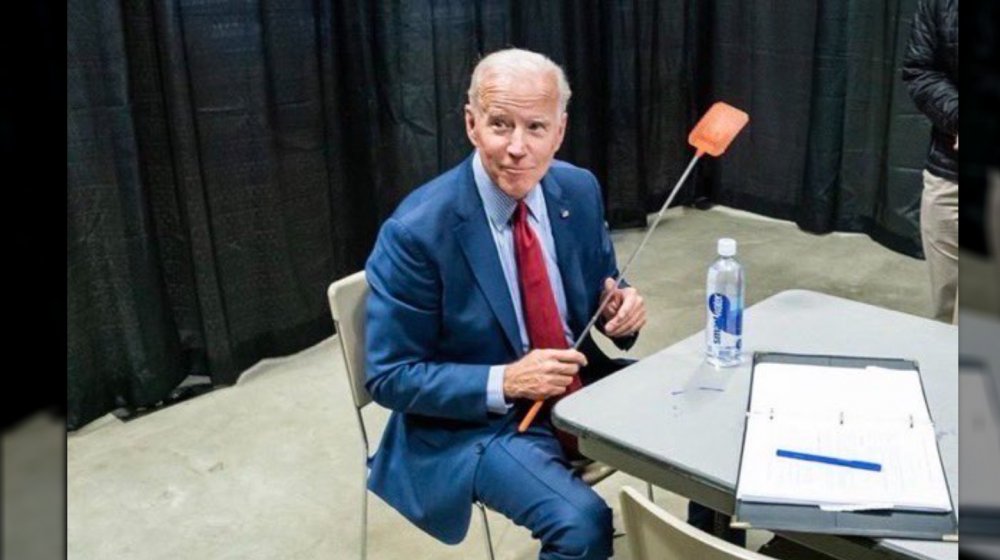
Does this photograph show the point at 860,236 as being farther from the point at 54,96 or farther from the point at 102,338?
the point at 54,96

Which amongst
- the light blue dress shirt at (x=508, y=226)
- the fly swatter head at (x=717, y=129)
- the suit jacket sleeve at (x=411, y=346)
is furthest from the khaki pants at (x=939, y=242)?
the suit jacket sleeve at (x=411, y=346)

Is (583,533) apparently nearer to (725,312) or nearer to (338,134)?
(725,312)

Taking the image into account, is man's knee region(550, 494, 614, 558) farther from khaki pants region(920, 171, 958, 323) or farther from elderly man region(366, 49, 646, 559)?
A: khaki pants region(920, 171, 958, 323)

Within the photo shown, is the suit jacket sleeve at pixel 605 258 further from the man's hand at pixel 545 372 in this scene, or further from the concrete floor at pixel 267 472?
the concrete floor at pixel 267 472

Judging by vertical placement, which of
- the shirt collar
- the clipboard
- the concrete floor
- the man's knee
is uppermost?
the shirt collar

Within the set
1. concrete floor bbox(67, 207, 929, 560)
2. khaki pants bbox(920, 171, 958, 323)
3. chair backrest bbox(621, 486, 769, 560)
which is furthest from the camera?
khaki pants bbox(920, 171, 958, 323)

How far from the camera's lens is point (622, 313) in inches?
72.6

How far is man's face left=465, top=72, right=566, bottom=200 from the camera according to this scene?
5.75ft

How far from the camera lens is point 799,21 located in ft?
14.6

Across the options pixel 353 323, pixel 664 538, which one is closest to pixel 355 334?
pixel 353 323

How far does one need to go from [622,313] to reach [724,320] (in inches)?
9.4

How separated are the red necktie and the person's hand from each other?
0.35 feet

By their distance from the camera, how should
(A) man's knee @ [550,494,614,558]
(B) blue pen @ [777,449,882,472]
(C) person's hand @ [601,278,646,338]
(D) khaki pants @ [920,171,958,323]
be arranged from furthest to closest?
(D) khaki pants @ [920,171,958,323] → (C) person's hand @ [601,278,646,338] → (A) man's knee @ [550,494,614,558] → (B) blue pen @ [777,449,882,472]

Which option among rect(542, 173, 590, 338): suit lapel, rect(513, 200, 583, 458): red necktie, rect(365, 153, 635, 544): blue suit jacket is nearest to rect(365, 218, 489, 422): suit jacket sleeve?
rect(365, 153, 635, 544): blue suit jacket
